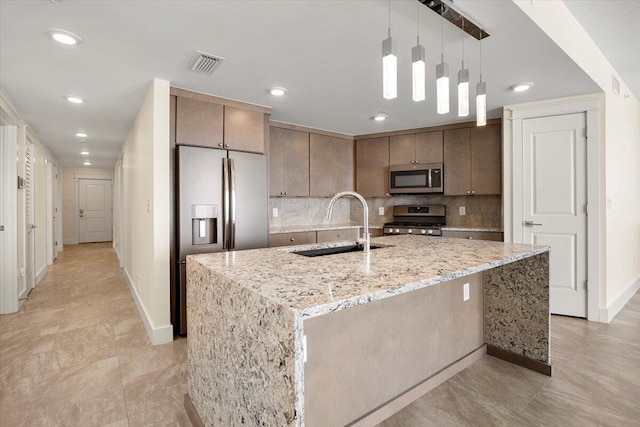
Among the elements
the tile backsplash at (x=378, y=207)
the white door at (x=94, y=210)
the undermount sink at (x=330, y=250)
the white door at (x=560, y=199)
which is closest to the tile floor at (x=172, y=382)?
the white door at (x=560, y=199)

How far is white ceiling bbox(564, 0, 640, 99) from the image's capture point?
91.1 inches

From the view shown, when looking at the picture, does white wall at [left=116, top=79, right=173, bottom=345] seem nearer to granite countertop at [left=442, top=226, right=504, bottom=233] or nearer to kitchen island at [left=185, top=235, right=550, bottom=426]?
kitchen island at [left=185, top=235, right=550, bottom=426]

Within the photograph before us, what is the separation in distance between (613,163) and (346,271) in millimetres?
3648

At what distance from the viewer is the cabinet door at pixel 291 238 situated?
378cm

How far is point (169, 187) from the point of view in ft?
9.62

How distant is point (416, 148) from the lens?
4.73 meters

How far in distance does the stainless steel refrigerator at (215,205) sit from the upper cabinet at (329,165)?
4.41 feet

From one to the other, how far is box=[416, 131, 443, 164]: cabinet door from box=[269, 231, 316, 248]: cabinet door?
6.15 feet

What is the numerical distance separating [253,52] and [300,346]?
2108mm

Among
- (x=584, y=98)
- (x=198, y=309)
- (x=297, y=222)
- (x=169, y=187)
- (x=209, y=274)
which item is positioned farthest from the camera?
(x=297, y=222)

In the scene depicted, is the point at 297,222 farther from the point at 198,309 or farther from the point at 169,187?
the point at 198,309

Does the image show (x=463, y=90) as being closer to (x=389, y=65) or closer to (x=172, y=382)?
(x=389, y=65)

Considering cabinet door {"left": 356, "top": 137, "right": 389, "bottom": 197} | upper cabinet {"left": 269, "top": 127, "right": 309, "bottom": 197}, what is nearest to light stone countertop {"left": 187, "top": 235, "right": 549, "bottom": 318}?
upper cabinet {"left": 269, "top": 127, "right": 309, "bottom": 197}

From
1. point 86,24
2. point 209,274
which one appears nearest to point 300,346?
point 209,274
